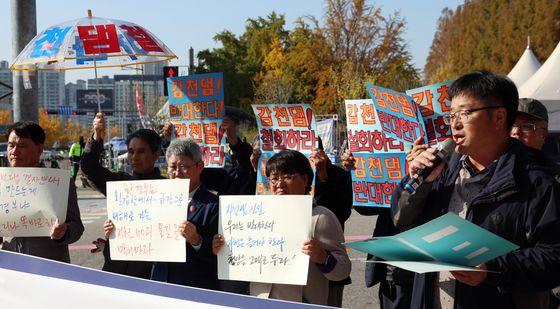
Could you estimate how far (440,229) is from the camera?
7.35 ft

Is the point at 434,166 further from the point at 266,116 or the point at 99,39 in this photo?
the point at 99,39

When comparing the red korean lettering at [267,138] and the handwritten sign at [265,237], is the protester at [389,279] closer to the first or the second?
the handwritten sign at [265,237]

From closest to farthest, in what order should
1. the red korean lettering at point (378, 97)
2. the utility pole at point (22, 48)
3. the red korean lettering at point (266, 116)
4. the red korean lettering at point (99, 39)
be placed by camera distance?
the red korean lettering at point (378, 97)
the red korean lettering at point (266, 116)
the red korean lettering at point (99, 39)
the utility pole at point (22, 48)

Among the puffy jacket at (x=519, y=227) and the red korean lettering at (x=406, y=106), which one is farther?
the red korean lettering at (x=406, y=106)

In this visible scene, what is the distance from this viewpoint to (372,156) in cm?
446

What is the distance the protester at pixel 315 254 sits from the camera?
122 inches

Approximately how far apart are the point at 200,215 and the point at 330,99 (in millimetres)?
39755

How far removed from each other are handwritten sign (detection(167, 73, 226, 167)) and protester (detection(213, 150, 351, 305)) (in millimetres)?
1937

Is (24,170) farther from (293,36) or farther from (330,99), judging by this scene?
(293,36)

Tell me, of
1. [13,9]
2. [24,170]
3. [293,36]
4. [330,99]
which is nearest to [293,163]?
[24,170]

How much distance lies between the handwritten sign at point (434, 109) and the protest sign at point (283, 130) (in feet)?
2.70

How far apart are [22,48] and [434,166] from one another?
5.70 metres

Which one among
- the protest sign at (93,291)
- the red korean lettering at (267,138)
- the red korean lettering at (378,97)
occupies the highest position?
the red korean lettering at (378,97)

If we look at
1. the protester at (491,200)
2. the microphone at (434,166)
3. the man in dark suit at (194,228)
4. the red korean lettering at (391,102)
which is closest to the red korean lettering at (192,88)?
the man in dark suit at (194,228)
